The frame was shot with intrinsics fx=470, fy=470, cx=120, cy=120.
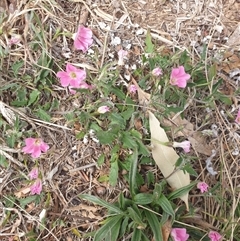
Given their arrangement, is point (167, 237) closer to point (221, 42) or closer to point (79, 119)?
point (79, 119)

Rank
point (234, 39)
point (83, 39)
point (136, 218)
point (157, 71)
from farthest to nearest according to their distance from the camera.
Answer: point (234, 39)
point (83, 39)
point (157, 71)
point (136, 218)

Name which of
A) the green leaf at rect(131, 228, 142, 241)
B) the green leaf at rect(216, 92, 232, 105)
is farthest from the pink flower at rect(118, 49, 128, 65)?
the green leaf at rect(131, 228, 142, 241)

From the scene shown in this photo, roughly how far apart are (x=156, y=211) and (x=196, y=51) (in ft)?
2.11

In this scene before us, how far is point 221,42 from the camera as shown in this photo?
6.23 ft

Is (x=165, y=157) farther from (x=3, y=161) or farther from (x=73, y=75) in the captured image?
(x=3, y=161)

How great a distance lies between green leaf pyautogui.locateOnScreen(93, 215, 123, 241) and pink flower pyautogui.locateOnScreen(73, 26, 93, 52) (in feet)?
2.15

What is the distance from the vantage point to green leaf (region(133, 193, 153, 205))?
1.62m

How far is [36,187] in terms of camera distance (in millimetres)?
1668

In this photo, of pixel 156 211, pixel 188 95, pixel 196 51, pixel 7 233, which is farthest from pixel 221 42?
pixel 7 233

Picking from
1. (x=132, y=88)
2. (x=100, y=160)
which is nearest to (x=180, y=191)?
(x=100, y=160)

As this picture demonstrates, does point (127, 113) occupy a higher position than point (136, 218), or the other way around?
point (127, 113)

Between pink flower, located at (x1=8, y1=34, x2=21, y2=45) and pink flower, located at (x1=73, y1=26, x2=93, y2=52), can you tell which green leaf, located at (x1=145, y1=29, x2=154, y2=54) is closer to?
pink flower, located at (x1=73, y1=26, x2=93, y2=52)

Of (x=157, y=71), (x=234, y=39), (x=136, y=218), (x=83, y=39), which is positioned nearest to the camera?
(x=136, y=218)

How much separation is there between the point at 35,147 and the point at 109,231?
40 centimetres
